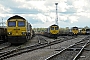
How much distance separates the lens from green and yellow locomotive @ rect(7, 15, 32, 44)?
23.7 meters

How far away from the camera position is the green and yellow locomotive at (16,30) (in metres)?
23.7

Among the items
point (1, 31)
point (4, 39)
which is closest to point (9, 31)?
point (1, 31)

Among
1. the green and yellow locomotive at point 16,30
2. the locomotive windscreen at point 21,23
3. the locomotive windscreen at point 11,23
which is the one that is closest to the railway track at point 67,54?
the green and yellow locomotive at point 16,30

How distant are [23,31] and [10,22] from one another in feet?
5.97

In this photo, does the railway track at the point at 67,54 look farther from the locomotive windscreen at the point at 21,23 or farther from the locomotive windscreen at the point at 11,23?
the locomotive windscreen at the point at 11,23

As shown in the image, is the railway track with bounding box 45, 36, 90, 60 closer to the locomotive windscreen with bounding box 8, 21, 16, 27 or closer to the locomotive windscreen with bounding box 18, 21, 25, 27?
the locomotive windscreen with bounding box 18, 21, 25, 27

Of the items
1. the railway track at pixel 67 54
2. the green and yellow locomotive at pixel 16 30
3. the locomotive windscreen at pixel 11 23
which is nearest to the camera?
the railway track at pixel 67 54

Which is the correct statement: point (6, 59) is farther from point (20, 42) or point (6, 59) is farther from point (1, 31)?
point (1, 31)

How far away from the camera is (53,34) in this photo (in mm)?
45094

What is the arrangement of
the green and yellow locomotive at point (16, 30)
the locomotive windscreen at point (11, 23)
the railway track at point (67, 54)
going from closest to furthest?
the railway track at point (67, 54) < the green and yellow locomotive at point (16, 30) < the locomotive windscreen at point (11, 23)

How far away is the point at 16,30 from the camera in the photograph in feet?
79.8

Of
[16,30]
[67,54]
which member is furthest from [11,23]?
[67,54]

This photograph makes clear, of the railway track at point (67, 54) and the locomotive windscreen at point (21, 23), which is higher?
the locomotive windscreen at point (21, 23)

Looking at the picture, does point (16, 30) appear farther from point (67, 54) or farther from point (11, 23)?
point (67, 54)
